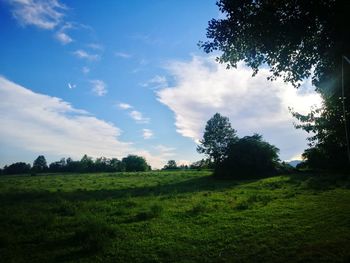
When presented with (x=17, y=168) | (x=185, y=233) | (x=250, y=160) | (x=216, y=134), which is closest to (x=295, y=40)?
(x=185, y=233)

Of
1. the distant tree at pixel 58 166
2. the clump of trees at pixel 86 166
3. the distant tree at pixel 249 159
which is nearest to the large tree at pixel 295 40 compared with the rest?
the distant tree at pixel 249 159

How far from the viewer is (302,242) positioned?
12.7 metres

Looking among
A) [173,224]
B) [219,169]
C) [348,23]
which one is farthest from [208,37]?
[219,169]

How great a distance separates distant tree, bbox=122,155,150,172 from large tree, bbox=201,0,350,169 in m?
138

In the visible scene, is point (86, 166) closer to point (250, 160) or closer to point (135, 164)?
point (135, 164)

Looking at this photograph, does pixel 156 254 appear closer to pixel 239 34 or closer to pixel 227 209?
pixel 227 209

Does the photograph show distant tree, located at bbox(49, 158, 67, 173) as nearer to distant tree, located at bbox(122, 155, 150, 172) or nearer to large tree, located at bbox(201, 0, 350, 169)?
distant tree, located at bbox(122, 155, 150, 172)

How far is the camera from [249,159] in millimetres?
53906

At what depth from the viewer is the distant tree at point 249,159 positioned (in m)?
53.6

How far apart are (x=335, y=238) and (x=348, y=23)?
7851mm

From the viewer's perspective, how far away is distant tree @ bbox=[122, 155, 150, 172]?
157 metres

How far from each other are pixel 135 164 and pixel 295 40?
506 feet

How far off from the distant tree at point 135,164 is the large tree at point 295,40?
138 m

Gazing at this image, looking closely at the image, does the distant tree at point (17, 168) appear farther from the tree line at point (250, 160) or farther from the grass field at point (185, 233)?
the grass field at point (185, 233)
